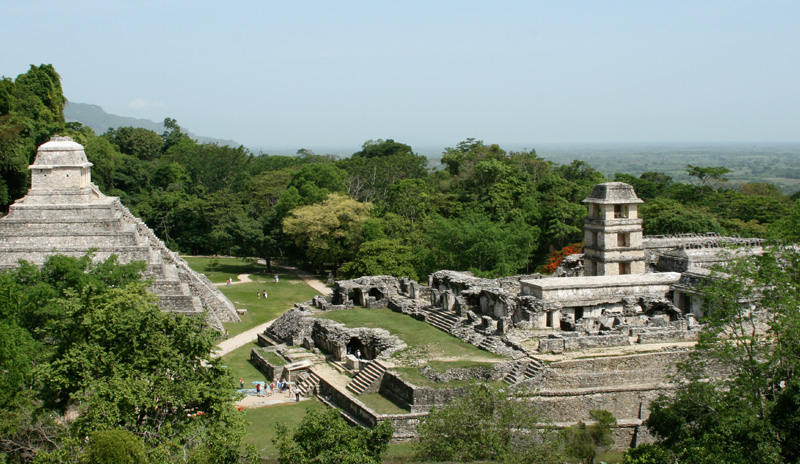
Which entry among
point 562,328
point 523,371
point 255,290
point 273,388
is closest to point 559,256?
point 562,328

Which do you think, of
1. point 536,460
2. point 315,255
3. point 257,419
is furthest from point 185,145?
point 536,460

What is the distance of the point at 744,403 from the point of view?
61.8ft

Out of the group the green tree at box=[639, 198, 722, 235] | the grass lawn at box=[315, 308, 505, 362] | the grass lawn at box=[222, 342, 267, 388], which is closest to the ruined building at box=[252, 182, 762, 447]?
the grass lawn at box=[315, 308, 505, 362]

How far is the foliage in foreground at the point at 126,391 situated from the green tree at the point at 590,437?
10.2 meters

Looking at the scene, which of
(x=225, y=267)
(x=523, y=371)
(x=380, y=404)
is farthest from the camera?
(x=225, y=267)

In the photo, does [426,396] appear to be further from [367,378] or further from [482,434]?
[482,434]

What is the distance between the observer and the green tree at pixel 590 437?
2191 cm

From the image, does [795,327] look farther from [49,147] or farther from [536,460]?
[49,147]

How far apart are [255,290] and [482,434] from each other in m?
28.9

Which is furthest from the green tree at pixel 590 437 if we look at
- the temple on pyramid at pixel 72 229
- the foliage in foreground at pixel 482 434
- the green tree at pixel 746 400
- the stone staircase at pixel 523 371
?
the temple on pyramid at pixel 72 229

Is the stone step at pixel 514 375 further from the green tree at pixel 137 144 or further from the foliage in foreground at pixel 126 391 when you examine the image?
the green tree at pixel 137 144

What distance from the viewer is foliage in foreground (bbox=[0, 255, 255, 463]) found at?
54.3 ft

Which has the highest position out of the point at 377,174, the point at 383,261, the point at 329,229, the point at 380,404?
the point at 377,174

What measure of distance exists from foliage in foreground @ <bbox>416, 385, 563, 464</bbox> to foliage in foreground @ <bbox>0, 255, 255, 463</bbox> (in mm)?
5701
